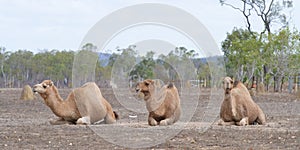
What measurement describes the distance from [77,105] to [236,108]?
12.0ft

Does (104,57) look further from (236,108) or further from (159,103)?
(236,108)

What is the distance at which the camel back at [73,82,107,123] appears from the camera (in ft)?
41.7

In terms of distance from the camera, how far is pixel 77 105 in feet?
41.9

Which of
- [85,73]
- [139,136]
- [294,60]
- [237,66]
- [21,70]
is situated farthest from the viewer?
[21,70]

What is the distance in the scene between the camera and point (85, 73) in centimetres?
1844

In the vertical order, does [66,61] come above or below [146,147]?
above

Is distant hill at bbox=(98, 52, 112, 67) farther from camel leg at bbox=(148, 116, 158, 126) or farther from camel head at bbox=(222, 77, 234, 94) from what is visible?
camel head at bbox=(222, 77, 234, 94)

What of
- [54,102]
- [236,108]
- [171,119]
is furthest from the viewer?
[236,108]

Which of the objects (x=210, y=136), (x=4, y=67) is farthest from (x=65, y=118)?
(x=4, y=67)

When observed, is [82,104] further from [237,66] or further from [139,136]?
[237,66]

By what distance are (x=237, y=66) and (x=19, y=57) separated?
53.3 meters

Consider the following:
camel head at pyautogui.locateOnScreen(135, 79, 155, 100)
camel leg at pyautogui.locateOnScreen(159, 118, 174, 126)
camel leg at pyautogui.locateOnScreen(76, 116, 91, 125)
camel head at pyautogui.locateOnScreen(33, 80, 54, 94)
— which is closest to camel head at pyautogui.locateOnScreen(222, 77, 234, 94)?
camel leg at pyautogui.locateOnScreen(159, 118, 174, 126)

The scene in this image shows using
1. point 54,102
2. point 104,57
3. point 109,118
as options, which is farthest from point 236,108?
point 104,57

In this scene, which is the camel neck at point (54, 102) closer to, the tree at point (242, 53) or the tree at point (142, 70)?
the tree at point (142, 70)
